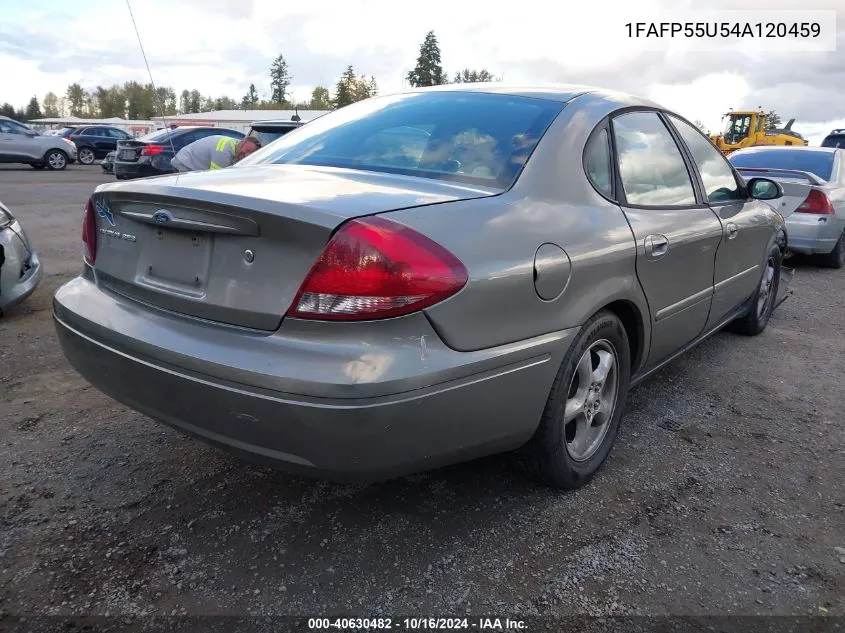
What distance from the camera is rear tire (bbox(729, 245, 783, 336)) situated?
4676 mm

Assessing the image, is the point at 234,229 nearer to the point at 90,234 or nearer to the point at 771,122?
the point at 90,234

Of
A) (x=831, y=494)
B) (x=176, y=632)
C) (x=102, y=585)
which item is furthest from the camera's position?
(x=831, y=494)

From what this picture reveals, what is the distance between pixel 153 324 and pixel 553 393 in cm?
135

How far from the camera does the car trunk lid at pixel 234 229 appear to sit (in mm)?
1918

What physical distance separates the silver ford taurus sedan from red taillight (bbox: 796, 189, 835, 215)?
5456mm

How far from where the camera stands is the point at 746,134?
24.3m

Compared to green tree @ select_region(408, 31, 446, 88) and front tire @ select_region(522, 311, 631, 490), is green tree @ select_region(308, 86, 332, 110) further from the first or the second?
front tire @ select_region(522, 311, 631, 490)

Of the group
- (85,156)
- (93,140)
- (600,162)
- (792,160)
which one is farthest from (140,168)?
(93,140)

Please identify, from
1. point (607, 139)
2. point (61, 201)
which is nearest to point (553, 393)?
point (607, 139)

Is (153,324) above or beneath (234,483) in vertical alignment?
above

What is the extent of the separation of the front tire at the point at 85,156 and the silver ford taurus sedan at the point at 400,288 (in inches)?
1100

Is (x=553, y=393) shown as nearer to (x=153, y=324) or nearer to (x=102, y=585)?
(x=153, y=324)

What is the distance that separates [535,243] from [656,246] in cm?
91

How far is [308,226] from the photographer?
1884 millimetres
